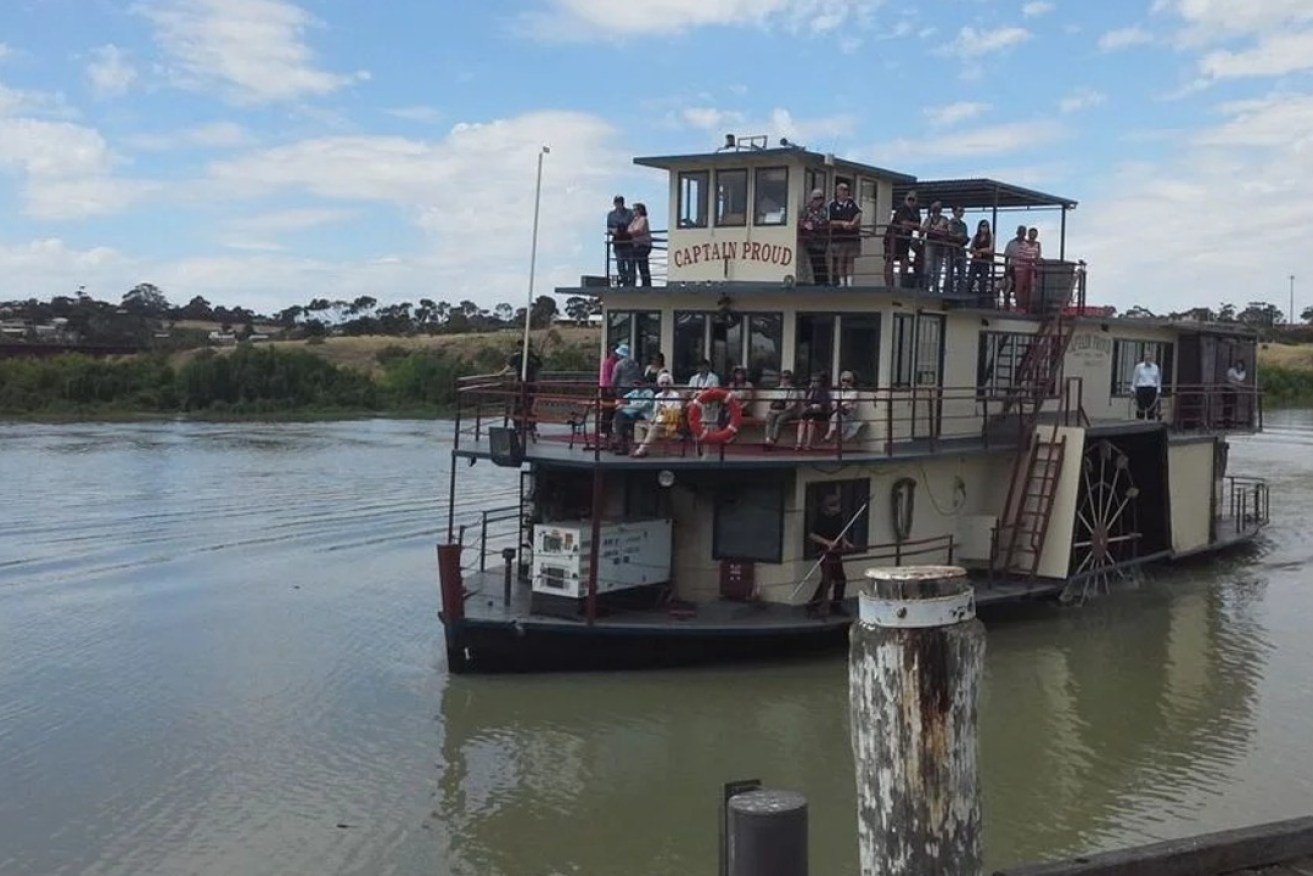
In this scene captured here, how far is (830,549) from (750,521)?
36.6 inches

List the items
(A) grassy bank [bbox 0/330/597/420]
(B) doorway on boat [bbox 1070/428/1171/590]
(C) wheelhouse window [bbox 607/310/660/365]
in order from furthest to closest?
(A) grassy bank [bbox 0/330/597/420], (B) doorway on boat [bbox 1070/428/1171/590], (C) wheelhouse window [bbox 607/310/660/365]

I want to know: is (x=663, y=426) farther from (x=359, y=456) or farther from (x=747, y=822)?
(x=359, y=456)

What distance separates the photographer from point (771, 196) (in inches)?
653

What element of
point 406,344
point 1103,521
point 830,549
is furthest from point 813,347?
point 406,344

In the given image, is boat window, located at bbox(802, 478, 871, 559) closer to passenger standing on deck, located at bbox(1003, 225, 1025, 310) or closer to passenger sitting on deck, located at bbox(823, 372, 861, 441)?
passenger sitting on deck, located at bbox(823, 372, 861, 441)

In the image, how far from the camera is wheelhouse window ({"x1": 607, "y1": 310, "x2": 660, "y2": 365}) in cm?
1703

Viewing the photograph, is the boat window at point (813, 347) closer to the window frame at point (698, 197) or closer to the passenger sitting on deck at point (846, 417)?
the passenger sitting on deck at point (846, 417)

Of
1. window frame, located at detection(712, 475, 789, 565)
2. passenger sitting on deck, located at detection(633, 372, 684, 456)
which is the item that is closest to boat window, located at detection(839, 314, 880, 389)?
window frame, located at detection(712, 475, 789, 565)

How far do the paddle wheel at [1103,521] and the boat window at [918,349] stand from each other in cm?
235

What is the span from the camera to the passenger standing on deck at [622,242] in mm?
17031

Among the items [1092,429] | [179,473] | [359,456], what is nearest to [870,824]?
[1092,429]

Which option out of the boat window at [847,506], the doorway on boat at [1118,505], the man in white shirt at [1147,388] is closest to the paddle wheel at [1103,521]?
the doorway on boat at [1118,505]

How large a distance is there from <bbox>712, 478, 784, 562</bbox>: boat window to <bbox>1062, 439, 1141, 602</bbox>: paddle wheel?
4.70m

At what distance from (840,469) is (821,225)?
3053 millimetres
